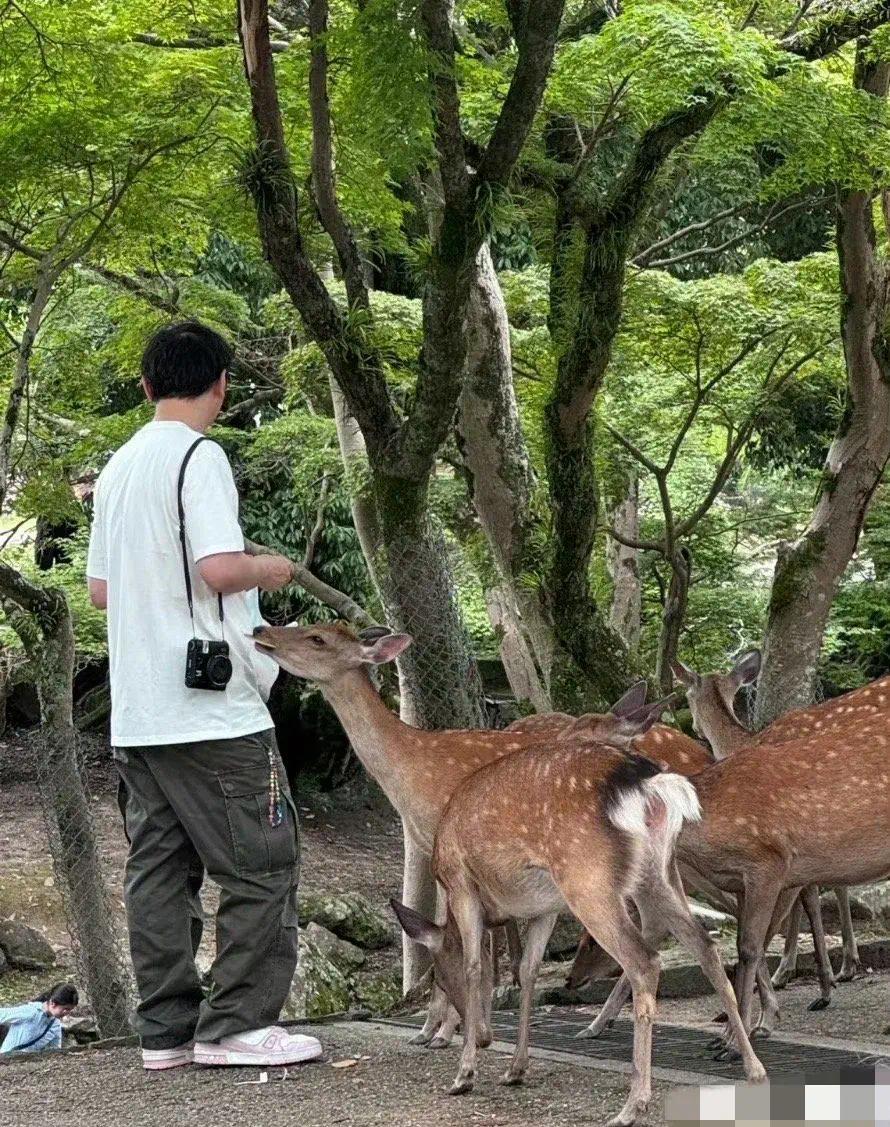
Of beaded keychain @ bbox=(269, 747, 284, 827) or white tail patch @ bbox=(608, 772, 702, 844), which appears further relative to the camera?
beaded keychain @ bbox=(269, 747, 284, 827)

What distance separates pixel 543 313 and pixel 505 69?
4016mm

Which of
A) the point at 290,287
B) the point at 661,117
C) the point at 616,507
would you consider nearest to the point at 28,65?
the point at 290,287

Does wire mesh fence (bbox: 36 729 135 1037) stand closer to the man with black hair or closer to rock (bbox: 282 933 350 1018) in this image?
rock (bbox: 282 933 350 1018)

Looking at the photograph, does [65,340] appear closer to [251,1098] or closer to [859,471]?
[859,471]

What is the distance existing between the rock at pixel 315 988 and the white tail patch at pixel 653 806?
5944 millimetres

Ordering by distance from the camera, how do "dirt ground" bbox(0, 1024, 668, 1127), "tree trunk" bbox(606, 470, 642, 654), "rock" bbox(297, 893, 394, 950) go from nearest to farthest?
"dirt ground" bbox(0, 1024, 668, 1127), "rock" bbox(297, 893, 394, 950), "tree trunk" bbox(606, 470, 642, 654)

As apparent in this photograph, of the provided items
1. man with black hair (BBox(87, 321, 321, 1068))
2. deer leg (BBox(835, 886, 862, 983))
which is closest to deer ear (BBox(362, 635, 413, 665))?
man with black hair (BBox(87, 321, 321, 1068))

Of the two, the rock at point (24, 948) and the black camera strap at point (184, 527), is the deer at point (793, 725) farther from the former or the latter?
the rock at point (24, 948)

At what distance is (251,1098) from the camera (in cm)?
457

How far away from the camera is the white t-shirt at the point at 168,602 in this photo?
4.77 m

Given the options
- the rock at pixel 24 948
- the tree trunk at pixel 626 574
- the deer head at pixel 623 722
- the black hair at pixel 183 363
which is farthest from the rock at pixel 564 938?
the rock at pixel 24 948

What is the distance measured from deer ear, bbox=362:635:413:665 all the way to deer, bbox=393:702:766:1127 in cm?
68

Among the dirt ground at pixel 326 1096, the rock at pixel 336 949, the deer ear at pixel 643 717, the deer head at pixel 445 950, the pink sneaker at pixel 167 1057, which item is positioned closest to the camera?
the dirt ground at pixel 326 1096

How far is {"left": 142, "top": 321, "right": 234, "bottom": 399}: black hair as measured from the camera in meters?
5.00
